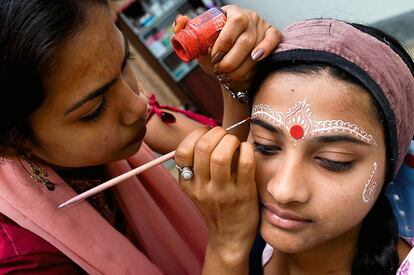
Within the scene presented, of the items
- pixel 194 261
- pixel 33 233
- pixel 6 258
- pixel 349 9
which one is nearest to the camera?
pixel 6 258

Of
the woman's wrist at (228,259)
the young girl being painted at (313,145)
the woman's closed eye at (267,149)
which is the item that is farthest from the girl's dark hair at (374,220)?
the woman's wrist at (228,259)

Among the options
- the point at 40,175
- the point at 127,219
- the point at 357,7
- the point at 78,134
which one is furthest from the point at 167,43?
the point at 78,134

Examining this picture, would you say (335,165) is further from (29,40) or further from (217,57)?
(29,40)

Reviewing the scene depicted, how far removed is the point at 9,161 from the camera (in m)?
1.09

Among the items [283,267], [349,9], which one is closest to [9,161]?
[283,267]

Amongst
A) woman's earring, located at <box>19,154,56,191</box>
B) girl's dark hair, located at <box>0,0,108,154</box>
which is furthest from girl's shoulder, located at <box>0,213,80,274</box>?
girl's dark hair, located at <box>0,0,108,154</box>

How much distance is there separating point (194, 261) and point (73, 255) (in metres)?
0.41

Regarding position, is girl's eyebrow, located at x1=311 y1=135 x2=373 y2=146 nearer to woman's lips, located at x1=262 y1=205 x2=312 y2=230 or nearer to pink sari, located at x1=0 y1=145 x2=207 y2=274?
woman's lips, located at x1=262 y1=205 x2=312 y2=230

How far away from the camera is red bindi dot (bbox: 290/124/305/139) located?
82cm

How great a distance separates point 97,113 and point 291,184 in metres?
0.43

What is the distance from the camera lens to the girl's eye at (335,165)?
82 cm

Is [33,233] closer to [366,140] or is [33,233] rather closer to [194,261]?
[194,261]

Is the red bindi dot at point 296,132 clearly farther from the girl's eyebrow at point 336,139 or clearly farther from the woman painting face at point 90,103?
the woman painting face at point 90,103

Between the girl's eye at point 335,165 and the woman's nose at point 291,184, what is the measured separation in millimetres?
40
